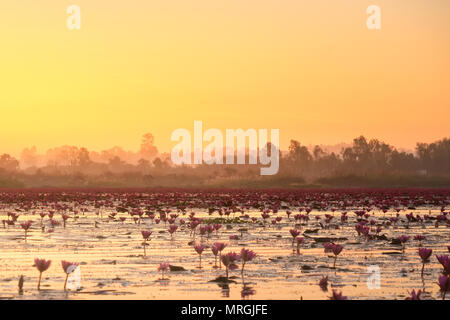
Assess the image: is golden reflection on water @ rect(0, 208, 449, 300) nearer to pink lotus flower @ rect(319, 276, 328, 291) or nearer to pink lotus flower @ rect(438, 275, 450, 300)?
pink lotus flower @ rect(319, 276, 328, 291)

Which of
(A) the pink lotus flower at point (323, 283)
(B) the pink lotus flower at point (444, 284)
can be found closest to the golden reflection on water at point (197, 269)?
(A) the pink lotus flower at point (323, 283)

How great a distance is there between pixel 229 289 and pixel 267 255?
3.95 metres

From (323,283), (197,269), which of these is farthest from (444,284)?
(197,269)

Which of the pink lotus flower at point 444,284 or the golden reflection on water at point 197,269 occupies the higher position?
the pink lotus flower at point 444,284

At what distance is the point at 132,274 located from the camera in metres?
10.3

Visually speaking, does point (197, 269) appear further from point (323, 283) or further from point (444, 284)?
point (444, 284)

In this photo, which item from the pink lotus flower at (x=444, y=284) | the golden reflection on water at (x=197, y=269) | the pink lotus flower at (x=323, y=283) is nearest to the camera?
the pink lotus flower at (x=444, y=284)

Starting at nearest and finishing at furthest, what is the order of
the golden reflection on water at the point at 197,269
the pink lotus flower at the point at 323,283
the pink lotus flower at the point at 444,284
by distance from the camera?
the pink lotus flower at the point at 444,284
the golden reflection on water at the point at 197,269
the pink lotus flower at the point at 323,283

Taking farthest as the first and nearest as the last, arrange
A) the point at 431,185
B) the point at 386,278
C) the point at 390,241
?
1. the point at 431,185
2. the point at 390,241
3. the point at 386,278

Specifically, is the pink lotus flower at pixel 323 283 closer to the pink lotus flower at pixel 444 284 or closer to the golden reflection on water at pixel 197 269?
the golden reflection on water at pixel 197 269

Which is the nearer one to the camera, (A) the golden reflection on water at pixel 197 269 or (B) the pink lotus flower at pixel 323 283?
(A) the golden reflection on water at pixel 197 269
